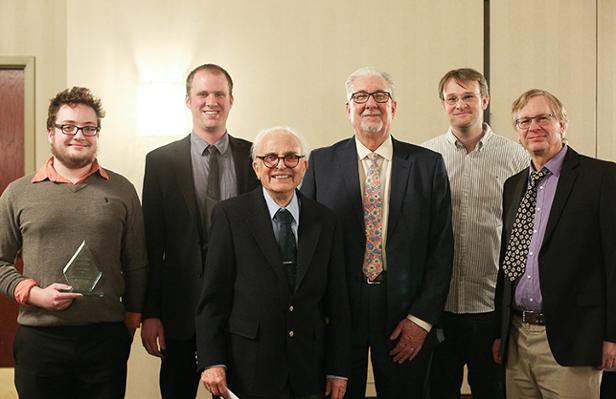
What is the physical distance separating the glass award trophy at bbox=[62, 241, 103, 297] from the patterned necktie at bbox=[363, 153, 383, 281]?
1.10 m

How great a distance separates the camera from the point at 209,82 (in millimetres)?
2912

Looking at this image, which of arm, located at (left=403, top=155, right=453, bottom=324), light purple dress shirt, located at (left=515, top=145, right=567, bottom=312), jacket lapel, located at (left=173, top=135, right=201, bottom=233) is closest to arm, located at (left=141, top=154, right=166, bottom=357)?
jacket lapel, located at (left=173, top=135, right=201, bottom=233)

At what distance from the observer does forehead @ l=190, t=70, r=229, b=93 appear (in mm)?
2908

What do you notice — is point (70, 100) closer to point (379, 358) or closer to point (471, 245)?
point (379, 358)

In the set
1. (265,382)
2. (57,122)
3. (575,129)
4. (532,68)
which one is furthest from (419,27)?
(265,382)

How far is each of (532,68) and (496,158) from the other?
1.57 meters

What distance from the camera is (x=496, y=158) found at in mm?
3184

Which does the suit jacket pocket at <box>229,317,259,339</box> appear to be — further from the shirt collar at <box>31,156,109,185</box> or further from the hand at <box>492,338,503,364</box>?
the hand at <box>492,338,503,364</box>

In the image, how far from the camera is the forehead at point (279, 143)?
236cm

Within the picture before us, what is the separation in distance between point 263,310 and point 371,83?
1095mm

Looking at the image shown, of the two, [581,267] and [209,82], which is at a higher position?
[209,82]

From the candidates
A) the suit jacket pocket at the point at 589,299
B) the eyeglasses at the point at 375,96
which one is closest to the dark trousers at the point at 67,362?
the eyeglasses at the point at 375,96

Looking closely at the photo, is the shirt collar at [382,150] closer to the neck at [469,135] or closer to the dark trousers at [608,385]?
the neck at [469,135]

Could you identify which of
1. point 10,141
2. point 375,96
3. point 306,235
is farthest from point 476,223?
point 10,141
